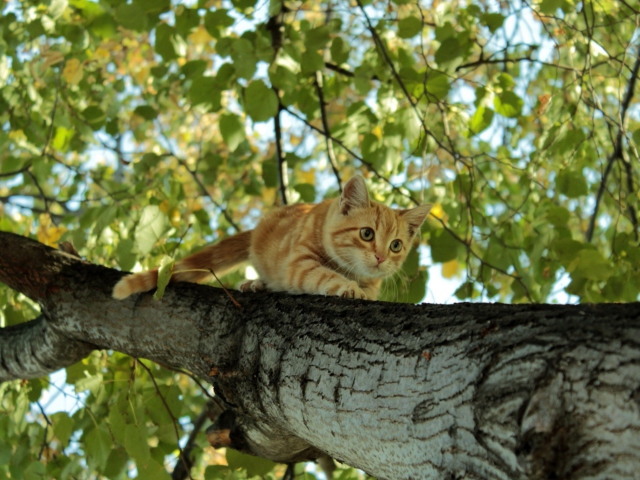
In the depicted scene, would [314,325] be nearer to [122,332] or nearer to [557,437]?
[557,437]

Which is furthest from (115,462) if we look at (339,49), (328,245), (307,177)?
(307,177)

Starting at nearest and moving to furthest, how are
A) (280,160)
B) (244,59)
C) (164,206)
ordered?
(244,59), (164,206), (280,160)

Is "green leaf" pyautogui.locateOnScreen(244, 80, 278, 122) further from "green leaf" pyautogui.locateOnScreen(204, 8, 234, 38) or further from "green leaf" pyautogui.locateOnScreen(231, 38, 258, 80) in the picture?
"green leaf" pyautogui.locateOnScreen(204, 8, 234, 38)

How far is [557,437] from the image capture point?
104 centimetres

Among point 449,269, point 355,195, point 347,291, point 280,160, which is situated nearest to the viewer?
point 347,291

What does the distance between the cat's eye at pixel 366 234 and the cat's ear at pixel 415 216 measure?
223 mm

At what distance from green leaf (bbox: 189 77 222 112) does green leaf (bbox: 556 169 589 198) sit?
5.44 ft

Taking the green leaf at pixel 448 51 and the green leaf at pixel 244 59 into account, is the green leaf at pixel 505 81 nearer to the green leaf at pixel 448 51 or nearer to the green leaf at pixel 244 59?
the green leaf at pixel 448 51

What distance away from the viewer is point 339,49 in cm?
312

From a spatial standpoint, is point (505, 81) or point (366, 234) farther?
point (505, 81)

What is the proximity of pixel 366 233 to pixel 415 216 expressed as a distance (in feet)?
0.89

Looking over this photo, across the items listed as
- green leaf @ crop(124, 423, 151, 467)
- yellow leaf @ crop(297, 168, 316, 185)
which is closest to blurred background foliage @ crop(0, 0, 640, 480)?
green leaf @ crop(124, 423, 151, 467)

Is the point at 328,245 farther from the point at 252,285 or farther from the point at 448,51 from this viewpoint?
the point at 448,51

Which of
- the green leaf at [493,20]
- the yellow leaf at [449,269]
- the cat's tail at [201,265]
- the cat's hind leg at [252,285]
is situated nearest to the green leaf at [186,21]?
the cat's tail at [201,265]
